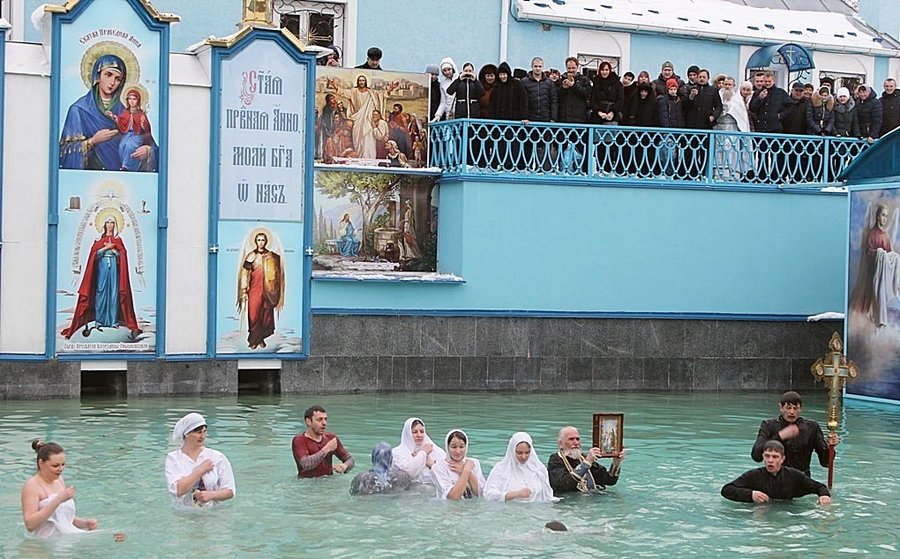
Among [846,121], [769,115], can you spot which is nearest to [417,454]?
[769,115]

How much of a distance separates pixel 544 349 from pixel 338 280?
353 cm

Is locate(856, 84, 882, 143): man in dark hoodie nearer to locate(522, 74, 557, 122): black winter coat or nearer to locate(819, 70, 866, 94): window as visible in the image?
locate(819, 70, 866, 94): window

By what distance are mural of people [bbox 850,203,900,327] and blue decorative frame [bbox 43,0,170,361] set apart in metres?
10.6

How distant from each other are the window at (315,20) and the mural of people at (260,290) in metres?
5.52

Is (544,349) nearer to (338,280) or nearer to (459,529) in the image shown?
(338,280)

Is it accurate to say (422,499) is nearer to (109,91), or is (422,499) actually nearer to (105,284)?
(105,284)

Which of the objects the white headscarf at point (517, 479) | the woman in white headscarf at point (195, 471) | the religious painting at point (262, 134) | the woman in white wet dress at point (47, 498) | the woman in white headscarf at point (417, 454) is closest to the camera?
the woman in white wet dress at point (47, 498)

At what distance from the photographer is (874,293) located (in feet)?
78.4

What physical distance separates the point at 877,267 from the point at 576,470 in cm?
1075

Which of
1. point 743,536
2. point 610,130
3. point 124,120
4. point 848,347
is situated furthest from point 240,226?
point 743,536

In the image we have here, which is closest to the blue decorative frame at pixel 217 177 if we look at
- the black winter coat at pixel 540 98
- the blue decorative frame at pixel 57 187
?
the blue decorative frame at pixel 57 187

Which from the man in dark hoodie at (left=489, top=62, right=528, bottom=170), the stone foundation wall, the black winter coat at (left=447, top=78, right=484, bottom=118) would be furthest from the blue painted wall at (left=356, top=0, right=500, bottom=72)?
the stone foundation wall

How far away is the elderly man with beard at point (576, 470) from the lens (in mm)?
14648

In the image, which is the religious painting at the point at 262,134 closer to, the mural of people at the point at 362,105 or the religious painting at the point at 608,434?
the mural of people at the point at 362,105
